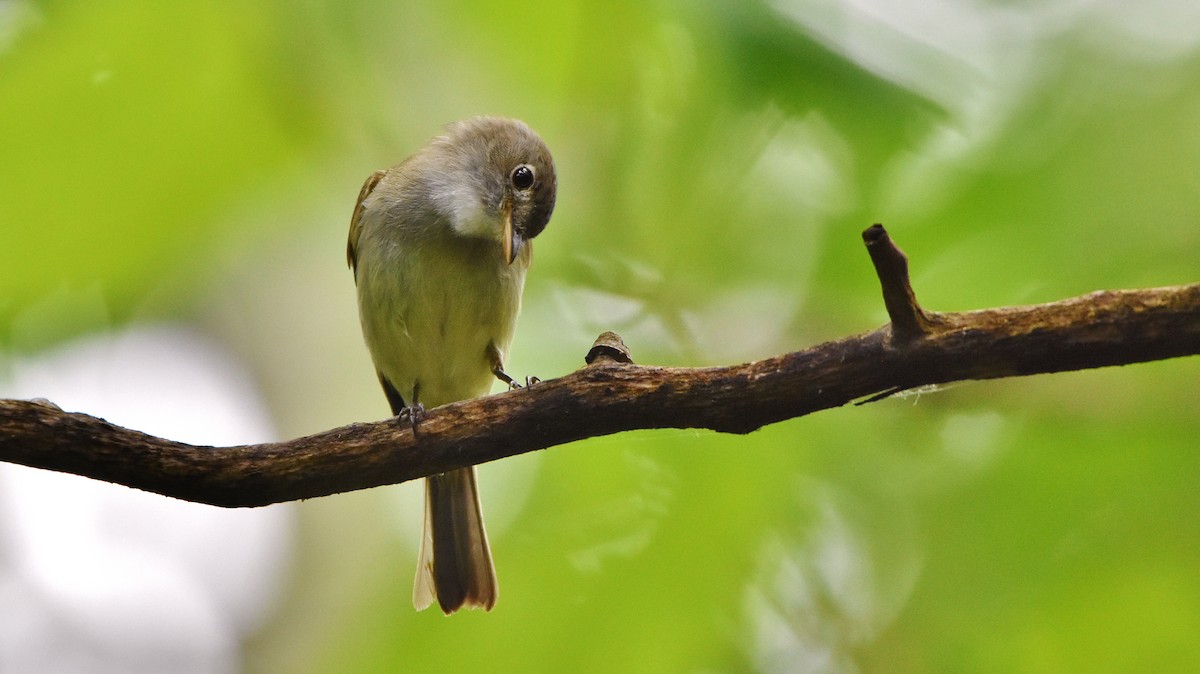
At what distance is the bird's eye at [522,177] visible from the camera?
160 inches

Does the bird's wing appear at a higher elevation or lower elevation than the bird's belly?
higher

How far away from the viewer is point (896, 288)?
6.24 feet

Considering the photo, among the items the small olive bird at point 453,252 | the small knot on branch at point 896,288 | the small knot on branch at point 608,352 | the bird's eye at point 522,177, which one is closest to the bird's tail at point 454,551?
the small olive bird at point 453,252

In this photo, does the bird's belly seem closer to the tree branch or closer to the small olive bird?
the small olive bird

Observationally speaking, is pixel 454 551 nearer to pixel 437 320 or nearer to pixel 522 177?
pixel 437 320

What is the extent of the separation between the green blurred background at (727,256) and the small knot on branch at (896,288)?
55 cm

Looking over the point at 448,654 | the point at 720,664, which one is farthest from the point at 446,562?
the point at 720,664

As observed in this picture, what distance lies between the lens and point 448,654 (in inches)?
117

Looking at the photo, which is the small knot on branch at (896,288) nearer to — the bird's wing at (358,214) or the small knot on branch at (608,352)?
the small knot on branch at (608,352)

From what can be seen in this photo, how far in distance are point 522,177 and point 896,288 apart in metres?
2.37

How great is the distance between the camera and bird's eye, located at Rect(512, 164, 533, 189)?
405 centimetres

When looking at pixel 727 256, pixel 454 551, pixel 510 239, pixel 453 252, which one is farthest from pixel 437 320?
pixel 727 256

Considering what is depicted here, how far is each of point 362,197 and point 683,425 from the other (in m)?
2.48

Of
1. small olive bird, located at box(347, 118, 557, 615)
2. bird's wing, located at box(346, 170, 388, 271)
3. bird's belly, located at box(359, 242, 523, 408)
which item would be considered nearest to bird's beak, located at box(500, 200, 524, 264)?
small olive bird, located at box(347, 118, 557, 615)
